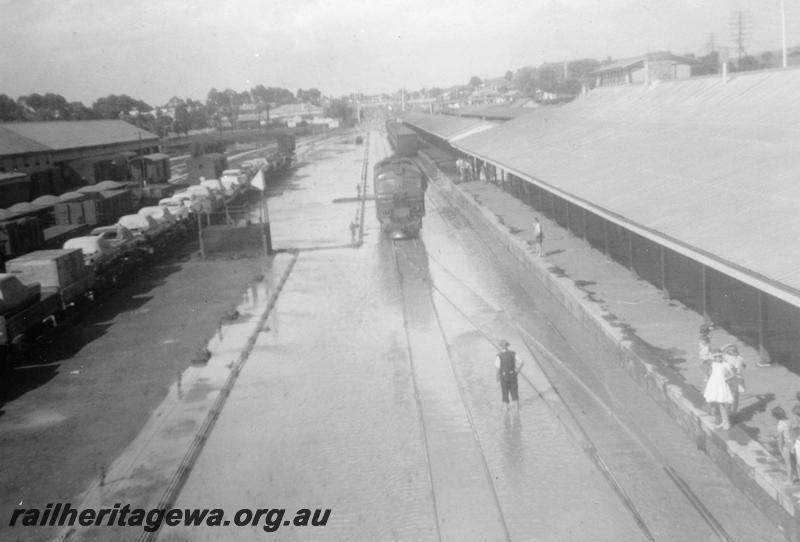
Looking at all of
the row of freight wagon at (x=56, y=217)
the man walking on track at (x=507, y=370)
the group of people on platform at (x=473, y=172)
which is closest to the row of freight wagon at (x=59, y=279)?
the row of freight wagon at (x=56, y=217)

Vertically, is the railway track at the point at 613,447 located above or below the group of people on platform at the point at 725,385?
below

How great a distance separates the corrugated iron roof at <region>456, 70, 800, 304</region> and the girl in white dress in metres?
Answer: 1.29

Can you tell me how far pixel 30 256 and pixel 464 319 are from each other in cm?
1135

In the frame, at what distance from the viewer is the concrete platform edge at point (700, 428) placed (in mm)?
8883

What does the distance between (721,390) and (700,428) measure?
2.65ft

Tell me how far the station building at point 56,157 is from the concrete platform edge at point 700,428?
3218 cm

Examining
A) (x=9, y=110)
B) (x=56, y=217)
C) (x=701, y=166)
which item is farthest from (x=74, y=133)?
(x=701, y=166)

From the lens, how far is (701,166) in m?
18.9

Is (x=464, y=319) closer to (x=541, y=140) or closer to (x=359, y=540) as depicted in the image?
(x=359, y=540)

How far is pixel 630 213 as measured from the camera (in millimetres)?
17422

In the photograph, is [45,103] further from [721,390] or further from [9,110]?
[721,390]

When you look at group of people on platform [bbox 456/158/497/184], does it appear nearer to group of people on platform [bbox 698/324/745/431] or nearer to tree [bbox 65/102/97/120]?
group of people on platform [bbox 698/324/745/431]

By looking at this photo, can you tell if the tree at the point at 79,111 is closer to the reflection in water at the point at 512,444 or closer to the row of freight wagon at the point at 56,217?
the row of freight wagon at the point at 56,217

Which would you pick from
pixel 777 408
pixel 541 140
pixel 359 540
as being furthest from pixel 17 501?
pixel 541 140
